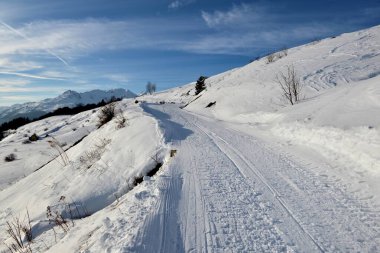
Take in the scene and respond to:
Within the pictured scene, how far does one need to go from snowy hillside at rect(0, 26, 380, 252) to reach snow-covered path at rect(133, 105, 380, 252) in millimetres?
20

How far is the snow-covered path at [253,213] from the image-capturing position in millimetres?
4426

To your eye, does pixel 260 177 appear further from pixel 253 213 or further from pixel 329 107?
pixel 329 107

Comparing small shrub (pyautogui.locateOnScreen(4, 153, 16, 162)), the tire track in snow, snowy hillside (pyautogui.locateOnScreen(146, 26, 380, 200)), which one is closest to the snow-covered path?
the tire track in snow

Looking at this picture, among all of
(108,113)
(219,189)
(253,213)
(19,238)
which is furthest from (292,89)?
(19,238)

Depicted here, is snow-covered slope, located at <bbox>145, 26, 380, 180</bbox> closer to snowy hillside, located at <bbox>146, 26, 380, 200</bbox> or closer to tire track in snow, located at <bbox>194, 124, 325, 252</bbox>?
snowy hillside, located at <bbox>146, 26, 380, 200</bbox>

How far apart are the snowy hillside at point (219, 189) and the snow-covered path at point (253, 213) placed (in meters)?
0.02

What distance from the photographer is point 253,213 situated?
5.37 m

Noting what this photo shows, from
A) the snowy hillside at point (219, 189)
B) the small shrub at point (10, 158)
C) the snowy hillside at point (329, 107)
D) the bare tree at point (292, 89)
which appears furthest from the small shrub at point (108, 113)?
the bare tree at point (292, 89)

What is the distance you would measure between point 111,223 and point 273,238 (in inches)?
102

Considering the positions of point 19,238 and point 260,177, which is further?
point 260,177

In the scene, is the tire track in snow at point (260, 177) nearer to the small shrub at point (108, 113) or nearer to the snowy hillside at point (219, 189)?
the snowy hillside at point (219, 189)

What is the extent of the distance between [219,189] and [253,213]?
1.25 metres

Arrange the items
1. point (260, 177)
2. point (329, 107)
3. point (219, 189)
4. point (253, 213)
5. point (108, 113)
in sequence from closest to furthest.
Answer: point (253, 213)
point (219, 189)
point (260, 177)
point (329, 107)
point (108, 113)

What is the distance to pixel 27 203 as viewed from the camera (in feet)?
33.7
